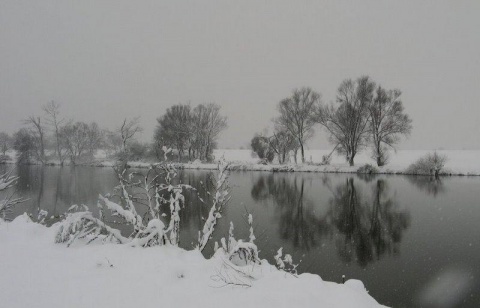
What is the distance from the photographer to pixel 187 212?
53.5 feet

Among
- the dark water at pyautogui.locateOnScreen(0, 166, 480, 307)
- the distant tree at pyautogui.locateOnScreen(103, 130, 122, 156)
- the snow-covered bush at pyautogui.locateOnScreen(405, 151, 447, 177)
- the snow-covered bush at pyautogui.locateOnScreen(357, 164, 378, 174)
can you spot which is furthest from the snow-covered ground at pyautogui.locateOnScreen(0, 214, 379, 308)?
the distant tree at pyautogui.locateOnScreen(103, 130, 122, 156)

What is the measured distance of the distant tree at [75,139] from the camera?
65938 mm

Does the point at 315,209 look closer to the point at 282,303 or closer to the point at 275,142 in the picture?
the point at 282,303

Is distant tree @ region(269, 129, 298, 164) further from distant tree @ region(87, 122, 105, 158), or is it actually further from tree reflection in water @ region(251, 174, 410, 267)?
distant tree @ region(87, 122, 105, 158)

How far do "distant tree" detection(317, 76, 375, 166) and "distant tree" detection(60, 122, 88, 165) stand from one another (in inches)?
1940

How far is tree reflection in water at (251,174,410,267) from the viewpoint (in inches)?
433

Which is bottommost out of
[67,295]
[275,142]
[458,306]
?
[458,306]

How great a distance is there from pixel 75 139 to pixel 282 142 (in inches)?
1755

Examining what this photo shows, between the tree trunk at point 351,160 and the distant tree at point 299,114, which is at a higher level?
the distant tree at point 299,114

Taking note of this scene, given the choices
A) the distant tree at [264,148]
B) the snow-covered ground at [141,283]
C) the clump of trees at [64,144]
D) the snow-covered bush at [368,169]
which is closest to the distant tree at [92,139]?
the clump of trees at [64,144]

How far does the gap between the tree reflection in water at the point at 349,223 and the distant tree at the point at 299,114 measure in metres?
26.9

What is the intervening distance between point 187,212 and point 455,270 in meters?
11.3

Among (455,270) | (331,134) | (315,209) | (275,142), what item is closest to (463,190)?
(315,209)

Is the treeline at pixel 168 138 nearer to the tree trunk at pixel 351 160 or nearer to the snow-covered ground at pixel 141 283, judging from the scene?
the tree trunk at pixel 351 160
